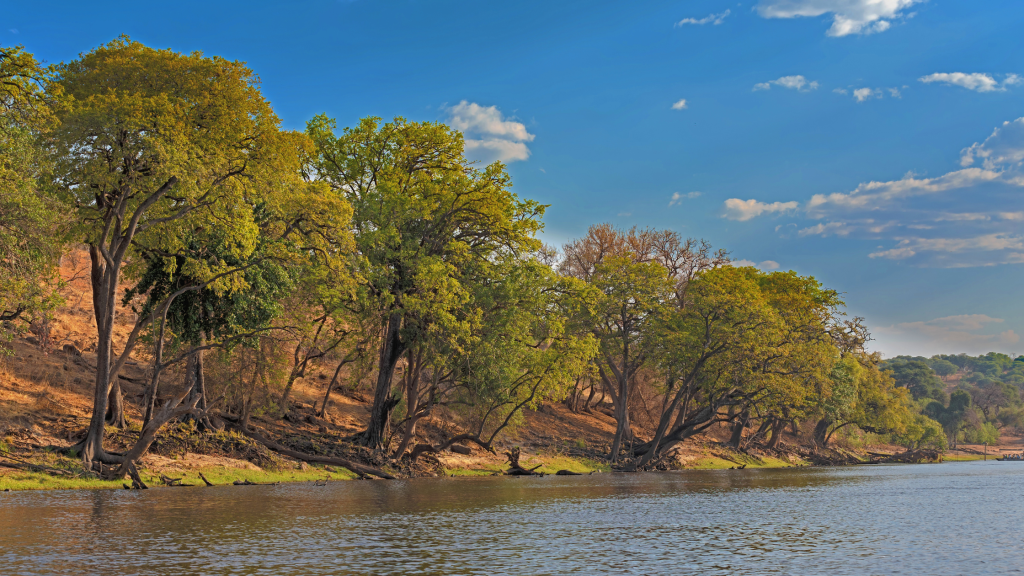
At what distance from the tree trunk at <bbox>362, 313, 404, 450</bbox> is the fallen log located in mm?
3163

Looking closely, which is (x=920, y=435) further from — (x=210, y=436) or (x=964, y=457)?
(x=210, y=436)

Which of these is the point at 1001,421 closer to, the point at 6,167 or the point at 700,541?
the point at 700,541

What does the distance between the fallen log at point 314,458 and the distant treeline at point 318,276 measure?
1.26m

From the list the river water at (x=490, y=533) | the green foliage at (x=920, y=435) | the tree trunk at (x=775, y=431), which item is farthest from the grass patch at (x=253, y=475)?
the green foliage at (x=920, y=435)

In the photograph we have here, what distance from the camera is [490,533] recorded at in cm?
1944

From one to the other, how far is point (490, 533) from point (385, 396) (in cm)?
2723

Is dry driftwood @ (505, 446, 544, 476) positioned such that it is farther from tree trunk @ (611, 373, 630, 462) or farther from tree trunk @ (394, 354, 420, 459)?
tree trunk @ (611, 373, 630, 462)

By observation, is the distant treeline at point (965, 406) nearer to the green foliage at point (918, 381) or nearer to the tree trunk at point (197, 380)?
the green foliage at point (918, 381)

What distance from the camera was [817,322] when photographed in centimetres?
6856

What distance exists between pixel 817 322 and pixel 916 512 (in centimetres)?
4393

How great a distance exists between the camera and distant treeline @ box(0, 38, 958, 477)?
95.8 ft

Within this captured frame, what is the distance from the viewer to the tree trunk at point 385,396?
148ft

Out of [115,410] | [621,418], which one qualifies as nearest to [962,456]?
[621,418]

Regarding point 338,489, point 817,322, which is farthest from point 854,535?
point 817,322
